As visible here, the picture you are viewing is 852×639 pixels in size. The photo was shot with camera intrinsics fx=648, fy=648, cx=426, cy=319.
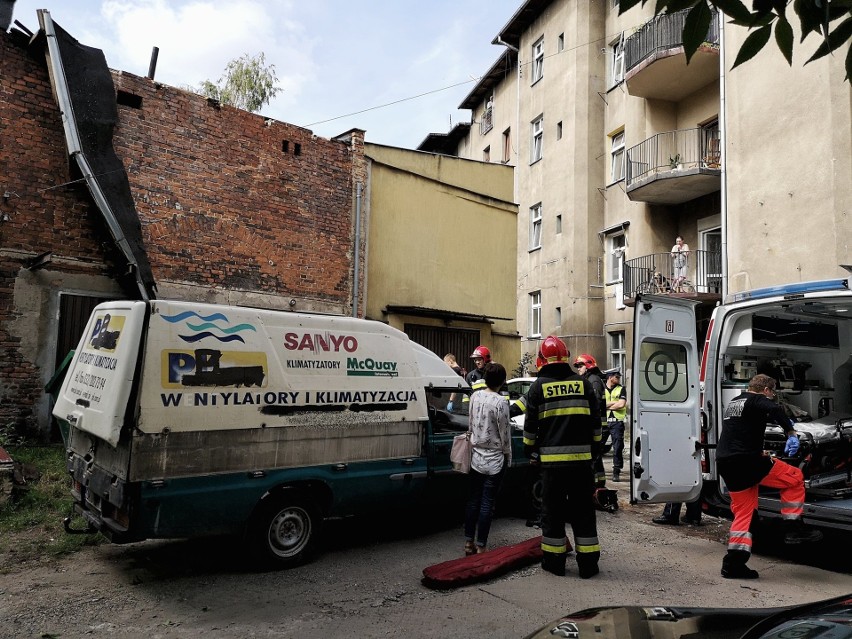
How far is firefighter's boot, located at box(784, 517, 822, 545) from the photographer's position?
223 inches

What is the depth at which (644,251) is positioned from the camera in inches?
766

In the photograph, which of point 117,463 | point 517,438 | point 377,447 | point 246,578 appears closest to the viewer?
point 117,463

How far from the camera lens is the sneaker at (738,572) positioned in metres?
5.50

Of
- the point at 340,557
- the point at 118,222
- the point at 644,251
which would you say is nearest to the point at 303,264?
the point at 118,222

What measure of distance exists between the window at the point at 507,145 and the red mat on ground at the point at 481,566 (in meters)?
23.1

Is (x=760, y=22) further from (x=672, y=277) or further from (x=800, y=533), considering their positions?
(x=672, y=277)

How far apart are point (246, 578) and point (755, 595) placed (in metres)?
4.06

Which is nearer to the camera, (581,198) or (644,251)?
(644,251)

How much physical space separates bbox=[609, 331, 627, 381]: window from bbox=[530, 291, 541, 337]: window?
3283 millimetres

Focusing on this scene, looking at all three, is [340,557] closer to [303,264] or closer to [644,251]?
[303,264]

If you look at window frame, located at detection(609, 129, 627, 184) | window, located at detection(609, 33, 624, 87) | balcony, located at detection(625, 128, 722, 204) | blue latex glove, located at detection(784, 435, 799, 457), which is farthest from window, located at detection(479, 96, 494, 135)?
blue latex glove, located at detection(784, 435, 799, 457)

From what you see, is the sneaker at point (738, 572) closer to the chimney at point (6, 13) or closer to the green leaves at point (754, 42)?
the green leaves at point (754, 42)

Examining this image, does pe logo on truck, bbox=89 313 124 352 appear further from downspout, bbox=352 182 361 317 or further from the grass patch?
downspout, bbox=352 182 361 317

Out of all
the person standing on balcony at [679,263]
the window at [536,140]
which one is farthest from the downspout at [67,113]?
the window at [536,140]
